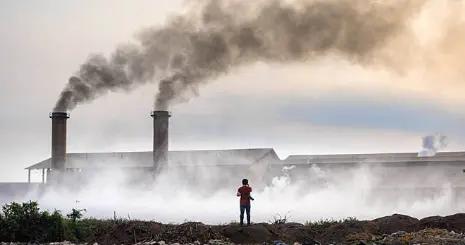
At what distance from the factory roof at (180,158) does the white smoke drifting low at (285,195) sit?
10.4ft

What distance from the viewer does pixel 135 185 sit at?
252 ft

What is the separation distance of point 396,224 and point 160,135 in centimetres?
4174

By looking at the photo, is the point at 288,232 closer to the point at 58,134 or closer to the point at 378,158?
the point at 58,134

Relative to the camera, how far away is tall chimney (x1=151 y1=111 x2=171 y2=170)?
224ft

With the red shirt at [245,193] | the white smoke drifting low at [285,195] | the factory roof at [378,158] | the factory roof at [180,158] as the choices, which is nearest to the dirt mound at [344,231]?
the red shirt at [245,193]

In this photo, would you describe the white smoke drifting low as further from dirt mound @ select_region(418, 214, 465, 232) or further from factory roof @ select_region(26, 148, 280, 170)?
dirt mound @ select_region(418, 214, 465, 232)

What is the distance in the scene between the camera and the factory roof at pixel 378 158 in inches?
2805

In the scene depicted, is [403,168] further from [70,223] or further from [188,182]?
[70,223]

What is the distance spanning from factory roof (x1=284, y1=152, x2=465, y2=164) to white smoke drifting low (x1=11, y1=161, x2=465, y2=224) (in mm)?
1769

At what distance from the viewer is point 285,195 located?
71.6 meters

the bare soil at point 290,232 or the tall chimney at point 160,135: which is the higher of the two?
the tall chimney at point 160,135

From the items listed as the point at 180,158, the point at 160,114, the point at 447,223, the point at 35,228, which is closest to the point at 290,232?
the point at 447,223

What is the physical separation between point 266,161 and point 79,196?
2042cm

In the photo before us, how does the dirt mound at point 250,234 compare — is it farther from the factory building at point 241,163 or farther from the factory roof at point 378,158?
the factory roof at point 378,158
